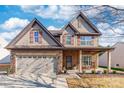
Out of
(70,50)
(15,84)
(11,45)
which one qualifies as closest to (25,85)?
(15,84)

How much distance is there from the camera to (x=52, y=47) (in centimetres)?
1738

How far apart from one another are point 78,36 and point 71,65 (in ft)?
6.63

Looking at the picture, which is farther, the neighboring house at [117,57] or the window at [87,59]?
the window at [87,59]

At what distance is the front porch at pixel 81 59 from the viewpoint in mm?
17672

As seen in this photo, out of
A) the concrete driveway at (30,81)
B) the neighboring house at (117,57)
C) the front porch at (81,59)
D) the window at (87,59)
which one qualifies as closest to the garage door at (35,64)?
the concrete driveway at (30,81)

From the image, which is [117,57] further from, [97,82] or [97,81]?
[97,82]

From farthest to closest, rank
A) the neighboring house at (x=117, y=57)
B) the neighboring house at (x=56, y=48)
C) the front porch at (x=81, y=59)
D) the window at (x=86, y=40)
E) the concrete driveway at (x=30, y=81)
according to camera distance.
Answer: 1. the window at (x=86, y=40)
2. the front porch at (x=81, y=59)
3. the neighboring house at (x=56, y=48)
4. the neighboring house at (x=117, y=57)
5. the concrete driveway at (x=30, y=81)

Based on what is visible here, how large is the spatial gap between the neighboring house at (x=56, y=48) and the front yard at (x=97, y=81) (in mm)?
1310

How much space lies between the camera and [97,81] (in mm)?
15711

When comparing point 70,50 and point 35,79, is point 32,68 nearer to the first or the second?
point 35,79

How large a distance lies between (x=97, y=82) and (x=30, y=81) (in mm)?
3925

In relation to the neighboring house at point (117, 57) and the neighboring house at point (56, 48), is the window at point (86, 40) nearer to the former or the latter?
the neighboring house at point (56, 48)

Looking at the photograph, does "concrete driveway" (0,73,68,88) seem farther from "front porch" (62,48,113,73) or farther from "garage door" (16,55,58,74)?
"front porch" (62,48,113,73)

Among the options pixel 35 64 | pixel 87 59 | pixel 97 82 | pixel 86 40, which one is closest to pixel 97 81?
pixel 97 82
